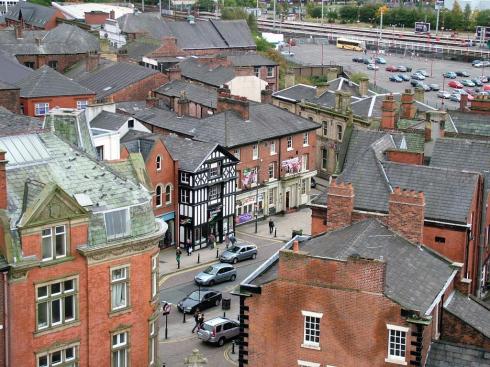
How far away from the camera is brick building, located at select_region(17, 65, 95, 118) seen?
89312 mm

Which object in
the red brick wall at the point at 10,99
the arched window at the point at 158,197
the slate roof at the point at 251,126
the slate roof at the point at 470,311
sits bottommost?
the arched window at the point at 158,197

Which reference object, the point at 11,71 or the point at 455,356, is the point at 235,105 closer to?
the point at 11,71

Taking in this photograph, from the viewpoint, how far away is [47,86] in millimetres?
91000

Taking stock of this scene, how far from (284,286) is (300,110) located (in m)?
65.2

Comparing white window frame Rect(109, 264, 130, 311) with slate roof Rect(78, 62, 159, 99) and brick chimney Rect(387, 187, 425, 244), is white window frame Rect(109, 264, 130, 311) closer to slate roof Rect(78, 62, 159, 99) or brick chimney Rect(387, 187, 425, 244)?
brick chimney Rect(387, 187, 425, 244)

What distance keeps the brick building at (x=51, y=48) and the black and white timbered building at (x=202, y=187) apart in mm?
39185

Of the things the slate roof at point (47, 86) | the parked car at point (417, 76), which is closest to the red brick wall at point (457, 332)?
the slate roof at point (47, 86)

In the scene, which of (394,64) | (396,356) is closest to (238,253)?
(396,356)

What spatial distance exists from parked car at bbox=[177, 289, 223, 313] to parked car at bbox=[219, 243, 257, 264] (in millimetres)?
8511

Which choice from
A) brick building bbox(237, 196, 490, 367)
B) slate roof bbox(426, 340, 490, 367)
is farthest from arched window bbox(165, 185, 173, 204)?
slate roof bbox(426, 340, 490, 367)

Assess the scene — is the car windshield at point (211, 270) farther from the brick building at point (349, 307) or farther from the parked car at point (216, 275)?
the brick building at point (349, 307)

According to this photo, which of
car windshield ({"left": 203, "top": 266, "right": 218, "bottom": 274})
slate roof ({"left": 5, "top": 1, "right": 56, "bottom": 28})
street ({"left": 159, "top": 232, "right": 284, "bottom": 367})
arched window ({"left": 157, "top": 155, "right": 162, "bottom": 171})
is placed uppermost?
slate roof ({"left": 5, "top": 1, "right": 56, "bottom": 28})

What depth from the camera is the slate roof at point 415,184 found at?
152 ft

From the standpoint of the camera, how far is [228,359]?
2062 inches
